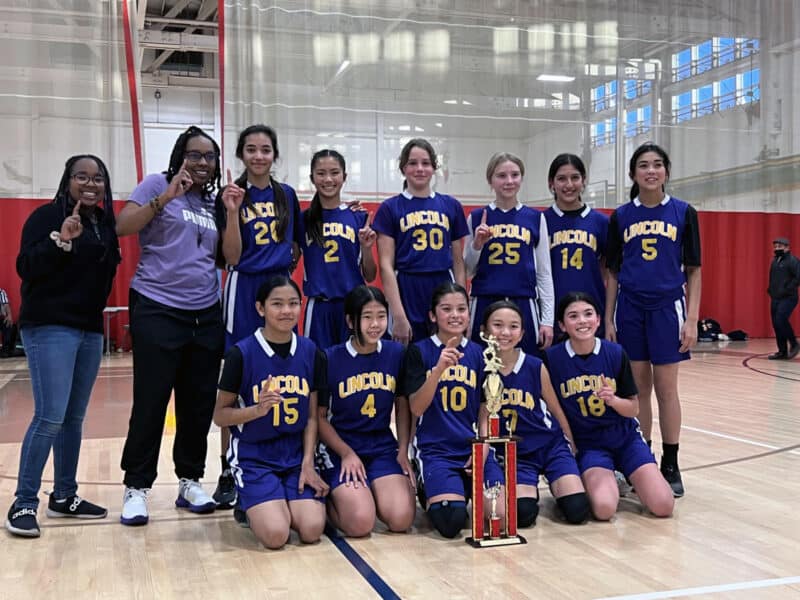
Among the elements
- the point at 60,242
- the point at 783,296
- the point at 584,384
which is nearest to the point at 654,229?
the point at 584,384

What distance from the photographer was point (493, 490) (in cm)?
309

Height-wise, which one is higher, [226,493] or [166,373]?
[166,373]

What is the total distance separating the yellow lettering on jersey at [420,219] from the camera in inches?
147

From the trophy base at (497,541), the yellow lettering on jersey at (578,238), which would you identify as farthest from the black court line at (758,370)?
the trophy base at (497,541)

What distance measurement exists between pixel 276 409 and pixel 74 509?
40.2 inches

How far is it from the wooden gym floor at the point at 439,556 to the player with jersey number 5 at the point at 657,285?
1.64 ft

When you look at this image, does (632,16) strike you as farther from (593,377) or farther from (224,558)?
(224,558)

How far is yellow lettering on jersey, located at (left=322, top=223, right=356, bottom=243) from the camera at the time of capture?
Answer: 370 cm

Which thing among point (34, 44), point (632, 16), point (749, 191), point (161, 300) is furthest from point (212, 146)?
point (749, 191)

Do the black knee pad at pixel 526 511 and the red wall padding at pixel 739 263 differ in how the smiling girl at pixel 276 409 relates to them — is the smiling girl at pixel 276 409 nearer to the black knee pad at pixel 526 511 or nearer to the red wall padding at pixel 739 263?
the black knee pad at pixel 526 511

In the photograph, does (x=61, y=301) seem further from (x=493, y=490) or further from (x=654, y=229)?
(x=654, y=229)

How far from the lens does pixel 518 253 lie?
12.6 ft

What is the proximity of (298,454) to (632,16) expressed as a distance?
1111 cm

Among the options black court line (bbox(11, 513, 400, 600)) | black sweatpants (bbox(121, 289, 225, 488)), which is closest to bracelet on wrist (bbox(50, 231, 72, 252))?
black sweatpants (bbox(121, 289, 225, 488))
